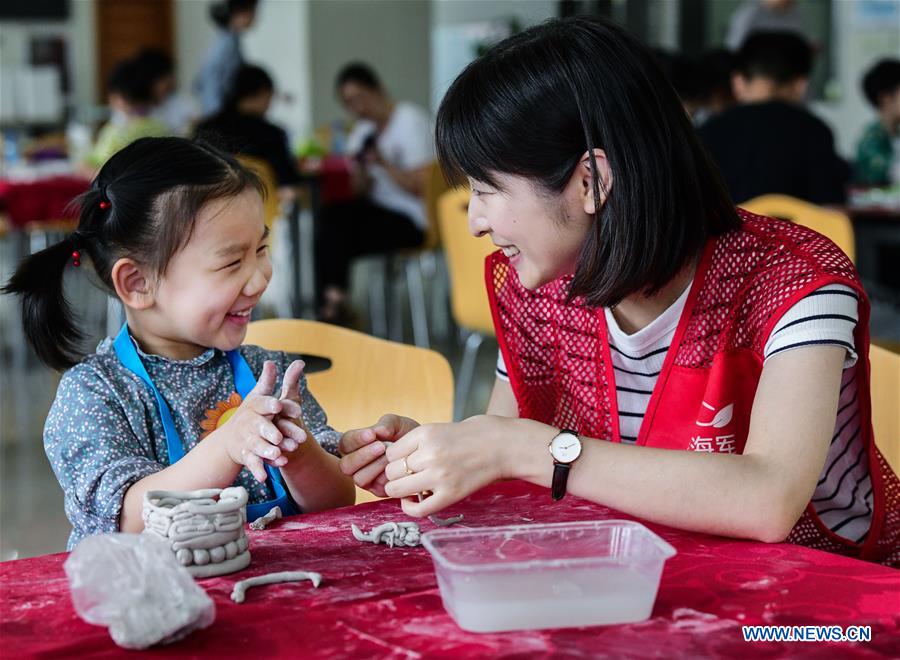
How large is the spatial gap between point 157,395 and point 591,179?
0.60 meters

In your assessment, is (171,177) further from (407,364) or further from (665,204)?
(665,204)

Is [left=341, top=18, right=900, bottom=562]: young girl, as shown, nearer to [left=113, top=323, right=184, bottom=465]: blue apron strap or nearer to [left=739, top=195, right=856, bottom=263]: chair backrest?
[left=113, top=323, right=184, bottom=465]: blue apron strap

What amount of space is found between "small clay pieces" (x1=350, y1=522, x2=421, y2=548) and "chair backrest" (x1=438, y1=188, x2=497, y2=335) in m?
2.62

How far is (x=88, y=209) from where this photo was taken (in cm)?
151

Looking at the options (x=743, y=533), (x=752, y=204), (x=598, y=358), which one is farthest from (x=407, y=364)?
(x=752, y=204)

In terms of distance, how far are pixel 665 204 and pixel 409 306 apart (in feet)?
17.9

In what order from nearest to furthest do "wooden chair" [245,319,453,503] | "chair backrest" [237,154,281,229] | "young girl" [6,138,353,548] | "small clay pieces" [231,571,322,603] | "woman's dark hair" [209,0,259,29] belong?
"small clay pieces" [231,571,322,603] → "young girl" [6,138,353,548] → "wooden chair" [245,319,453,503] → "chair backrest" [237,154,281,229] → "woman's dark hair" [209,0,259,29]

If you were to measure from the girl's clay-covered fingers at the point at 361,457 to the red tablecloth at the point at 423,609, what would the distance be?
0.45 ft

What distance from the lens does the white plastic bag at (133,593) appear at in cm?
79

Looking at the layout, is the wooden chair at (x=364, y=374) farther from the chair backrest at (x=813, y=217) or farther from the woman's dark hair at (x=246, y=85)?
the woman's dark hair at (x=246, y=85)

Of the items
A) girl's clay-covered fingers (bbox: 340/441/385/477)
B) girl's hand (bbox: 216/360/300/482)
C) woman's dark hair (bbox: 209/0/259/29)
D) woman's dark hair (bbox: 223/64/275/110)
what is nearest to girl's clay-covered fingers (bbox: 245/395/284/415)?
girl's hand (bbox: 216/360/300/482)

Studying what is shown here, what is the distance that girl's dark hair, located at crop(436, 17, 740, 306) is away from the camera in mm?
1233

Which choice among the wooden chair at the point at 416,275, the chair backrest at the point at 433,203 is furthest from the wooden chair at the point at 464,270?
the chair backrest at the point at 433,203

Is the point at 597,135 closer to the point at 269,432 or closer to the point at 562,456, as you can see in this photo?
the point at 562,456
